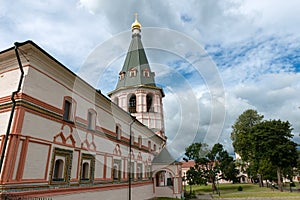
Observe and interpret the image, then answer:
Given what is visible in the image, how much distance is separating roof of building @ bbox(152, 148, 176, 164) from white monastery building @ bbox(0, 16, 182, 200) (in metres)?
6.97

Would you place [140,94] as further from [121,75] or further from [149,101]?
[121,75]

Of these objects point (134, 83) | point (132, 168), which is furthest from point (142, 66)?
point (132, 168)

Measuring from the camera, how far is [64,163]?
1144 cm

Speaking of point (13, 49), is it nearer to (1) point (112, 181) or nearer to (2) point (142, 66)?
(1) point (112, 181)

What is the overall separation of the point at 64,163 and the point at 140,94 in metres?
21.1

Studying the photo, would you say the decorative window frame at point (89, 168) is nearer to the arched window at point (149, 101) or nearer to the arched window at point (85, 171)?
the arched window at point (85, 171)

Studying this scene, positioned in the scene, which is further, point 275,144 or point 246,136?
point 246,136

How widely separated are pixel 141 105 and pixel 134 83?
4.00 meters

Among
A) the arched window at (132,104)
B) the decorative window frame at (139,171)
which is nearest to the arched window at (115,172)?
the decorative window frame at (139,171)

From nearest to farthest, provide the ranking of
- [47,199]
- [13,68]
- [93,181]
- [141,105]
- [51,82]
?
1. [47,199]
2. [13,68]
3. [51,82]
4. [93,181]
5. [141,105]

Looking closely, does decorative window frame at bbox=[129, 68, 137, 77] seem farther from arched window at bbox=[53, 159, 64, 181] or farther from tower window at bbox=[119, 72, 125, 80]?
arched window at bbox=[53, 159, 64, 181]

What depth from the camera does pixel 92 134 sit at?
14211mm

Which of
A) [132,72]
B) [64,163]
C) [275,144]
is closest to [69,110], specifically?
[64,163]

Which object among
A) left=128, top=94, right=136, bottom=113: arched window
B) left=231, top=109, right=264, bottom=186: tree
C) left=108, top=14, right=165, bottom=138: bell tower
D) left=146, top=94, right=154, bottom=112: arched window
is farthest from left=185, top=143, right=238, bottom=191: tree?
left=128, top=94, right=136, bottom=113: arched window
